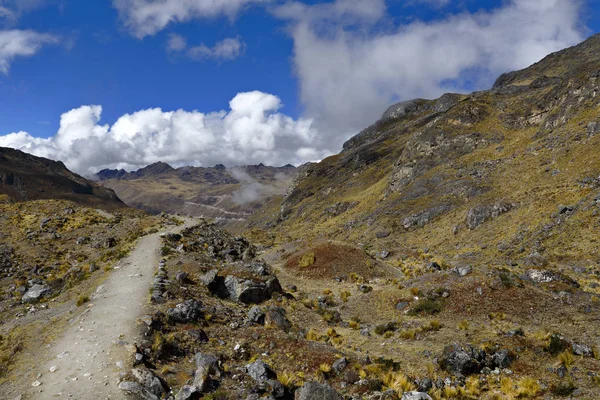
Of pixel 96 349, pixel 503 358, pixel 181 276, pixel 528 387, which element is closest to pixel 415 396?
pixel 528 387

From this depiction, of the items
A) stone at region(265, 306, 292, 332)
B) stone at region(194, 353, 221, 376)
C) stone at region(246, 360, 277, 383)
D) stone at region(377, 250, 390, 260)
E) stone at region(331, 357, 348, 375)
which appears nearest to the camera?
stone at region(194, 353, 221, 376)

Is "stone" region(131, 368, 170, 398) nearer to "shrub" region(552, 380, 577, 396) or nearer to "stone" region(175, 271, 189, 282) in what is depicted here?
"stone" region(175, 271, 189, 282)

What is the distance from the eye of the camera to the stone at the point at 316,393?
1320cm

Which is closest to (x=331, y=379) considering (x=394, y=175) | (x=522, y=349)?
(x=522, y=349)

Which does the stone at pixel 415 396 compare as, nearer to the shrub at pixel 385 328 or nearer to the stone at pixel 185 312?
the shrub at pixel 385 328

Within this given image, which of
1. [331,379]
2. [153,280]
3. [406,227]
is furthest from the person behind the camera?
[406,227]

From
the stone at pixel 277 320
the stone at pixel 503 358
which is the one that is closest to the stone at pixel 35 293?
the stone at pixel 277 320

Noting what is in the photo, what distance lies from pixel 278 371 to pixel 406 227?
58.7 meters

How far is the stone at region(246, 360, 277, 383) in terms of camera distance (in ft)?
49.1

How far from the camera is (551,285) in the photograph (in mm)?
26859

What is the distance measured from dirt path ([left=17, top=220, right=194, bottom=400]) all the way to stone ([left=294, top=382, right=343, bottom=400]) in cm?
672

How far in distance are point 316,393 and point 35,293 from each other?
24.8 metres

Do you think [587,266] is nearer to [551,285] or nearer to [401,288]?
[551,285]

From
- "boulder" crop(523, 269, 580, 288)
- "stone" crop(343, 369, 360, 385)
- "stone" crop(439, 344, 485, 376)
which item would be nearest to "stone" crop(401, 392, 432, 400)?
"stone" crop(343, 369, 360, 385)
